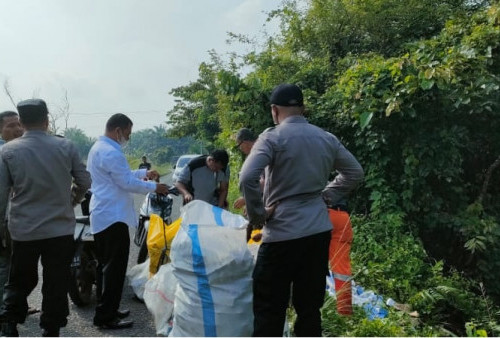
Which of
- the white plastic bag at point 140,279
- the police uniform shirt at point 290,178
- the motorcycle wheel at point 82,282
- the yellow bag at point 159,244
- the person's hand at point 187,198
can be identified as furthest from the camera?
the person's hand at point 187,198

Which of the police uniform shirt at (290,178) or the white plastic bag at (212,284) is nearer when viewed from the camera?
the police uniform shirt at (290,178)

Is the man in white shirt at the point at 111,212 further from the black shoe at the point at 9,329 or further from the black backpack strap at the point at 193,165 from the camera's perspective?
the black backpack strap at the point at 193,165

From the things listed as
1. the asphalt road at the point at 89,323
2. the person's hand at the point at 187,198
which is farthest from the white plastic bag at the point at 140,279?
the person's hand at the point at 187,198

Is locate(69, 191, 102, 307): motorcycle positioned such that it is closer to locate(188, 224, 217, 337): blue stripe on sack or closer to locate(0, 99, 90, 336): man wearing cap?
locate(0, 99, 90, 336): man wearing cap

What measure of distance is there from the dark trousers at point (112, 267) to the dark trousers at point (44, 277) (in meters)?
0.61

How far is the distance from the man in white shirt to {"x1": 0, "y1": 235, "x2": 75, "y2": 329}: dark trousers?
2.03 feet

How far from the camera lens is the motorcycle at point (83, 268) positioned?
4289 mm

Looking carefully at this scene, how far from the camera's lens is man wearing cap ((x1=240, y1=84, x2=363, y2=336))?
8.60ft

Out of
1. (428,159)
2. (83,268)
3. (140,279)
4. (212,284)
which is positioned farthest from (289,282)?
(428,159)

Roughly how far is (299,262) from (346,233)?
1472mm

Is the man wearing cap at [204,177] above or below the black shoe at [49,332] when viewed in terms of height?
above

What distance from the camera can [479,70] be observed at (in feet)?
18.4

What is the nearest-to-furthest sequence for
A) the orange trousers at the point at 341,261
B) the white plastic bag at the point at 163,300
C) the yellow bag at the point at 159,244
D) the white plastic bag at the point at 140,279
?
the white plastic bag at the point at 163,300
the orange trousers at the point at 341,261
the yellow bag at the point at 159,244
the white plastic bag at the point at 140,279

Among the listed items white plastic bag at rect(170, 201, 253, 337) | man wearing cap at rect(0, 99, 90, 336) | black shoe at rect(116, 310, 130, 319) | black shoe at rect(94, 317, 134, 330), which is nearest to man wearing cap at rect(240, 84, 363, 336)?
white plastic bag at rect(170, 201, 253, 337)
